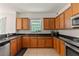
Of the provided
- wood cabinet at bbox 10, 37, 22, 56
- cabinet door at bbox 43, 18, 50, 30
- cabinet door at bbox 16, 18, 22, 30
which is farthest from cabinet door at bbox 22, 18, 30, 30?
wood cabinet at bbox 10, 37, 22, 56

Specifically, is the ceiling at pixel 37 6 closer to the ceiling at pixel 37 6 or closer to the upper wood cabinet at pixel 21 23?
the ceiling at pixel 37 6

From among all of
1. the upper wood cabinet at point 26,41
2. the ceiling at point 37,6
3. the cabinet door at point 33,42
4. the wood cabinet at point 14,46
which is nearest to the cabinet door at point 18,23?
the upper wood cabinet at point 26,41

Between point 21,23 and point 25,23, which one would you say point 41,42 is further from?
point 21,23

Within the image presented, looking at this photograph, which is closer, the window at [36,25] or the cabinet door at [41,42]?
the cabinet door at [41,42]

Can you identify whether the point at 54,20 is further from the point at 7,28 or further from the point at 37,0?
the point at 37,0

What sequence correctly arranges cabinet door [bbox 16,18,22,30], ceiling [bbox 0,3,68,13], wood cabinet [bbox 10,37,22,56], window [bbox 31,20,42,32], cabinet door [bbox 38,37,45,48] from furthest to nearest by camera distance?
window [bbox 31,20,42,32]
cabinet door [bbox 16,18,22,30]
cabinet door [bbox 38,37,45,48]
ceiling [bbox 0,3,68,13]
wood cabinet [bbox 10,37,22,56]

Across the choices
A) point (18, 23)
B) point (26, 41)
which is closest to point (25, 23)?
point (18, 23)

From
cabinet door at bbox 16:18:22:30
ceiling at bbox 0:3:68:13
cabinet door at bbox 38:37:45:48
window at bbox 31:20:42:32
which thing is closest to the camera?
ceiling at bbox 0:3:68:13

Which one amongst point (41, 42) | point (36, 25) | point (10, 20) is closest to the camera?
point (41, 42)

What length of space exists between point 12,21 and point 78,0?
7079mm

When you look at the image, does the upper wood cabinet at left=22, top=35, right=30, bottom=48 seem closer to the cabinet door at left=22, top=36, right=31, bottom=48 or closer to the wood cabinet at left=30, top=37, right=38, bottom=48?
the cabinet door at left=22, top=36, right=31, bottom=48

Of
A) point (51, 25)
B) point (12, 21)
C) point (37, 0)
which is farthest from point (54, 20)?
point (37, 0)

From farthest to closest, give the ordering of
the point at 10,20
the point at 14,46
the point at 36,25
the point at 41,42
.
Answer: the point at 36,25 → the point at 10,20 → the point at 41,42 → the point at 14,46

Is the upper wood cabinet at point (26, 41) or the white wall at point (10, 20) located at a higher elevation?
the white wall at point (10, 20)
